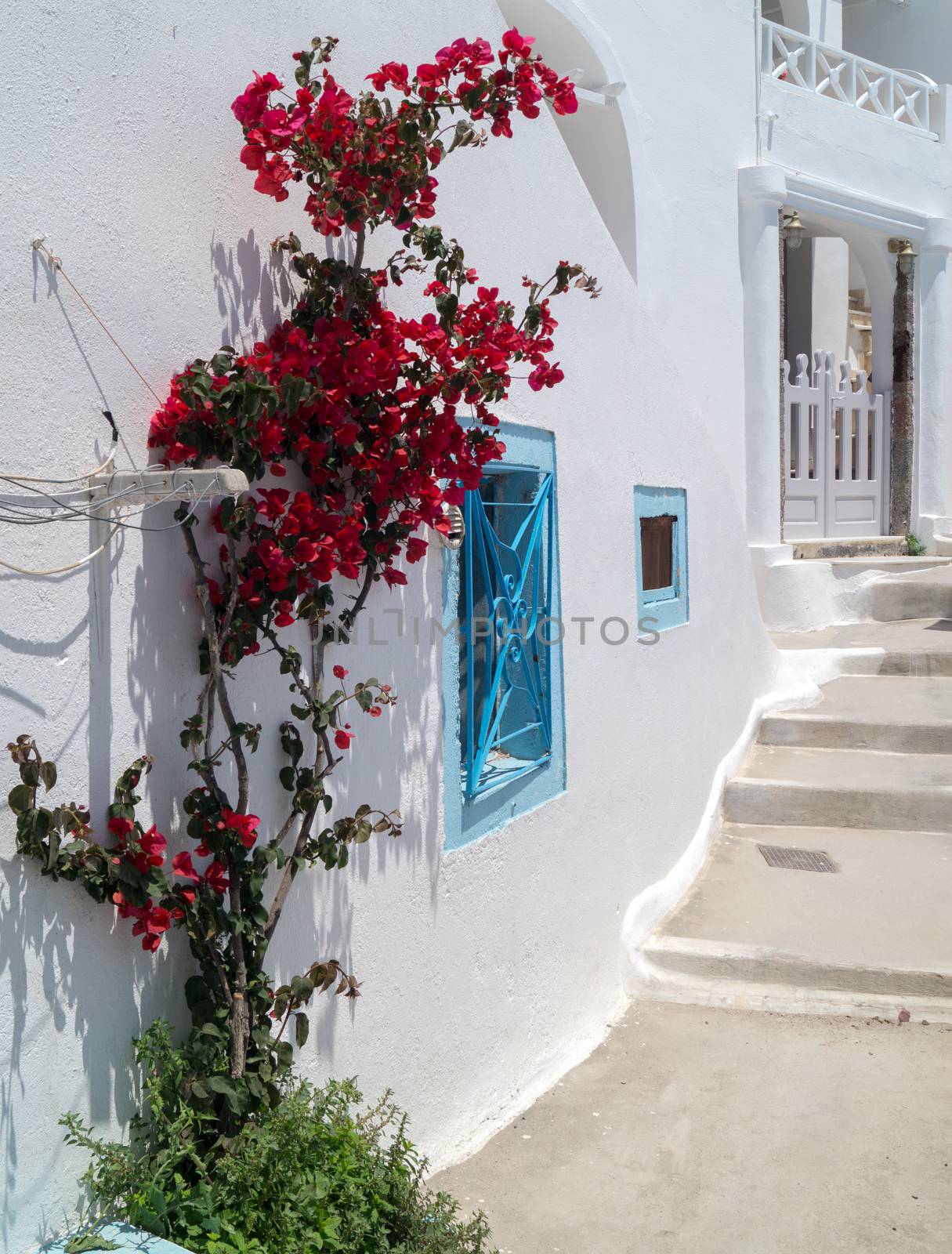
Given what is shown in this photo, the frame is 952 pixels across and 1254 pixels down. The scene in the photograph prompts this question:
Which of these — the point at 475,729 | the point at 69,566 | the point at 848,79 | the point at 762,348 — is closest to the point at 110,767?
the point at 69,566

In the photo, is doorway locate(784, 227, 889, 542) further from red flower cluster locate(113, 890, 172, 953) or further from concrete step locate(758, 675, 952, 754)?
red flower cluster locate(113, 890, 172, 953)

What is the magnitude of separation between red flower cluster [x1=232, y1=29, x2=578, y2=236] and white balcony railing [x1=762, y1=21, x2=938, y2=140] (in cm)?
824

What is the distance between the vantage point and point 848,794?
654 cm

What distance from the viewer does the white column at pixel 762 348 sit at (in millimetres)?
9766

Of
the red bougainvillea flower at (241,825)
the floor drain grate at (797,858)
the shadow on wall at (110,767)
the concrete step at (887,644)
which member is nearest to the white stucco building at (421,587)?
the shadow on wall at (110,767)

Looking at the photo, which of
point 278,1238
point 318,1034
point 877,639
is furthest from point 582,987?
point 877,639

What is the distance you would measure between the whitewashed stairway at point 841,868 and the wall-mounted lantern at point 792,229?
11.9ft

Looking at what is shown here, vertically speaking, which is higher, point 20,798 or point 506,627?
point 506,627

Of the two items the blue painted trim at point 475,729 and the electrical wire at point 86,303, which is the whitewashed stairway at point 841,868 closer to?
the blue painted trim at point 475,729

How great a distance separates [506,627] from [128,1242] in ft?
7.32

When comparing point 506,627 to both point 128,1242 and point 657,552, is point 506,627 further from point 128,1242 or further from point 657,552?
point 128,1242

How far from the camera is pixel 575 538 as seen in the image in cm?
459

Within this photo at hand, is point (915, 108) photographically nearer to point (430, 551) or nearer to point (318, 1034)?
point (430, 551)

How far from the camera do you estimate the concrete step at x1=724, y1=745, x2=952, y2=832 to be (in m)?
6.46
